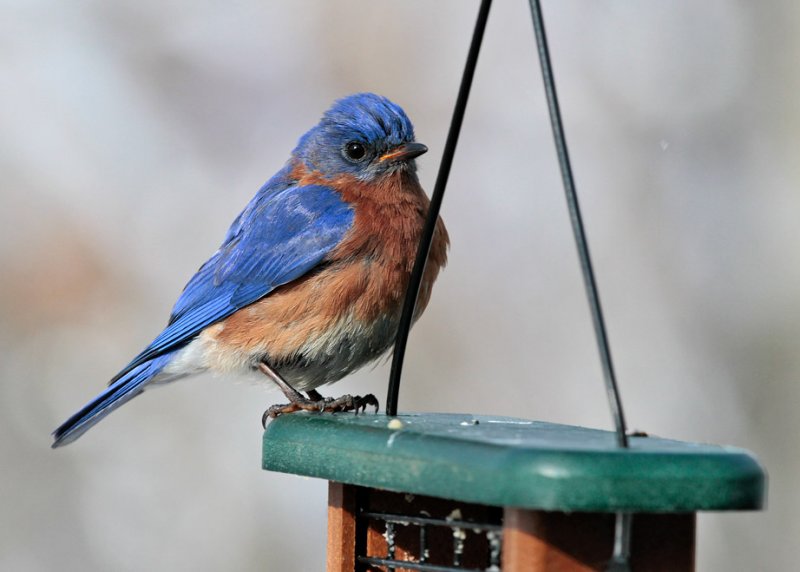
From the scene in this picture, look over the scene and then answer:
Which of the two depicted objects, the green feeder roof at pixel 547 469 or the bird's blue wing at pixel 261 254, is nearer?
the green feeder roof at pixel 547 469

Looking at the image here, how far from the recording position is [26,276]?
745 cm

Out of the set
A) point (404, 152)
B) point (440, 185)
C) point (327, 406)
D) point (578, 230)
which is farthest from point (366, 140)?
point (578, 230)

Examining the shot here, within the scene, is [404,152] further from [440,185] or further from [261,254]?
[440,185]

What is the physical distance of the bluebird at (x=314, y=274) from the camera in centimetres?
469

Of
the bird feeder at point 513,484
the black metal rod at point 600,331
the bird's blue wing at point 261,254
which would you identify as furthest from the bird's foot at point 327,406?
the black metal rod at point 600,331

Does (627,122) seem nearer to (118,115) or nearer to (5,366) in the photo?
(118,115)

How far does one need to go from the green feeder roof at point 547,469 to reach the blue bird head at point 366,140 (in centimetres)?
213

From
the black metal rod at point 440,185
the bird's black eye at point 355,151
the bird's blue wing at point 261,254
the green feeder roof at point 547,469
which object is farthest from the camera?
the bird's black eye at point 355,151

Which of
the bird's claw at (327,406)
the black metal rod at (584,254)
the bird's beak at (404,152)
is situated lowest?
the bird's claw at (327,406)

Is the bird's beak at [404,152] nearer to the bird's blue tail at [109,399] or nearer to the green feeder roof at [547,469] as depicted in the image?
the bird's blue tail at [109,399]

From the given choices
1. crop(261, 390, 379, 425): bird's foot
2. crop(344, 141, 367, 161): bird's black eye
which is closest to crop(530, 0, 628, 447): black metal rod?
crop(261, 390, 379, 425): bird's foot

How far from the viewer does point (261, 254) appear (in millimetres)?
5035


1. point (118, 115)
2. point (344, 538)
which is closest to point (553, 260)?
point (118, 115)

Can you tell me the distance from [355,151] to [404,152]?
9.6 inches
